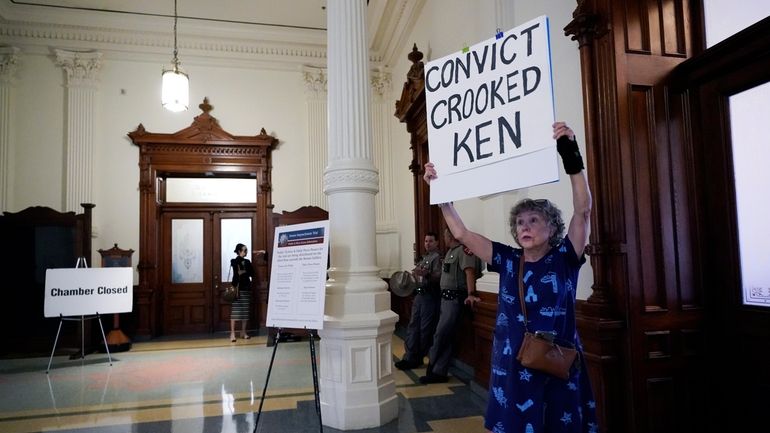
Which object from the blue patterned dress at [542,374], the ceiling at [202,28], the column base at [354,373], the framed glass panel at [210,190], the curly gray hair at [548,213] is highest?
the ceiling at [202,28]

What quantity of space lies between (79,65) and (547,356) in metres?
9.14

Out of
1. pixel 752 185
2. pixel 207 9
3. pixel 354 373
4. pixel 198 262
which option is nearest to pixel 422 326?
pixel 354 373

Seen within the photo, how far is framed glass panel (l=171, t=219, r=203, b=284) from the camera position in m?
8.57

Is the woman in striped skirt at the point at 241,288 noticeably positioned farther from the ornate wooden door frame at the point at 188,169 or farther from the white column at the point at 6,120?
the white column at the point at 6,120

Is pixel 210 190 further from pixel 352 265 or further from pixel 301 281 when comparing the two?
pixel 301 281

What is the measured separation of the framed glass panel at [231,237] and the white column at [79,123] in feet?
7.21

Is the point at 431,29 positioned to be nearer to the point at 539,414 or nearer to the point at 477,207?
the point at 477,207

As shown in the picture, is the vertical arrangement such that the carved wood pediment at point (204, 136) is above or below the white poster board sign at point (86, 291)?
above

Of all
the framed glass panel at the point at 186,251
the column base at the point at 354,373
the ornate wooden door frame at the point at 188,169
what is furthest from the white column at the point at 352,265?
the framed glass panel at the point at 186,251

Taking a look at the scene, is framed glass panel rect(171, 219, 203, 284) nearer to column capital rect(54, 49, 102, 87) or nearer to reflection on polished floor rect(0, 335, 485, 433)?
reflection on polished floor rect(0, 335, 485, 433)

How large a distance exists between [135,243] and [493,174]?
26.3ft

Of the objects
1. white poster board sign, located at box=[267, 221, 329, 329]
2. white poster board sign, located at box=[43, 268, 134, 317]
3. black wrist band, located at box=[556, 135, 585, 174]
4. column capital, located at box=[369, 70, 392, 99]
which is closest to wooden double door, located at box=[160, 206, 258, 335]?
white poster board sign, located at box=[43, 268, 134, 317]

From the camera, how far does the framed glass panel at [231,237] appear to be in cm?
874

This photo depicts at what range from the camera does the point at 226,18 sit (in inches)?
332
